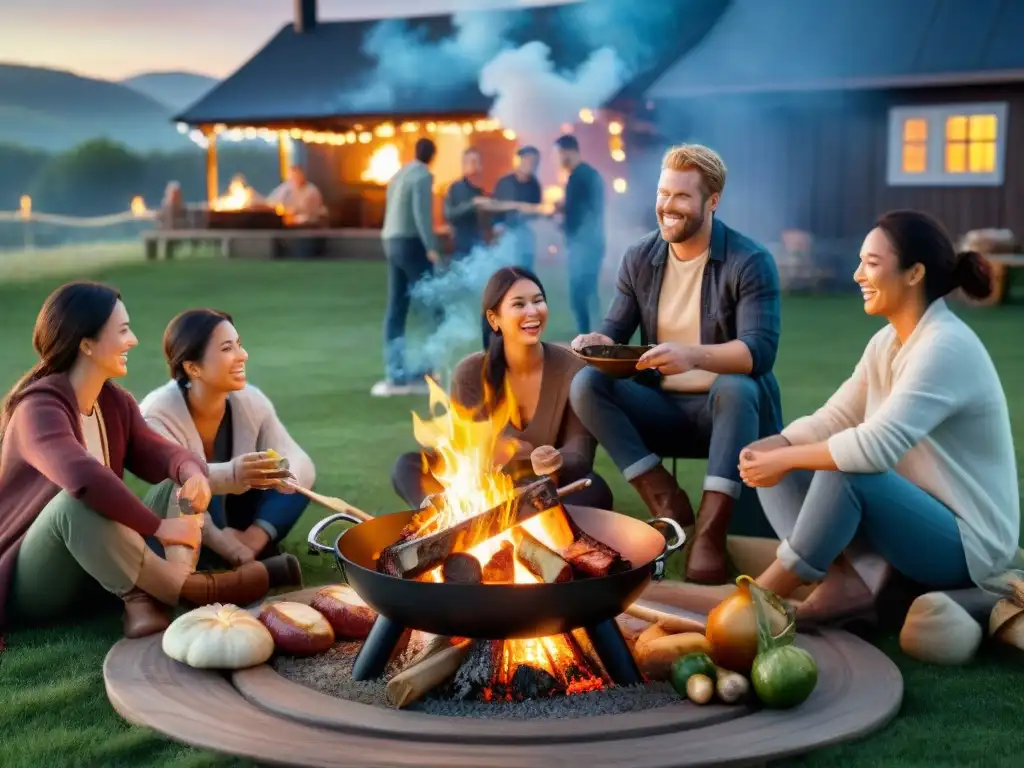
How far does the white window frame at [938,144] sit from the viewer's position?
632 inches

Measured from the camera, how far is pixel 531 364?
4801mm

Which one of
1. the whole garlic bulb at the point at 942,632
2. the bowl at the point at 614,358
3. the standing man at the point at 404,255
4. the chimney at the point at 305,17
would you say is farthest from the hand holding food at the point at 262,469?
the chimney at the point at 305,17

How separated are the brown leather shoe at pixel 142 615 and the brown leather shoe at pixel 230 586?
133mm

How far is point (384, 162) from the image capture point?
25.7 metres

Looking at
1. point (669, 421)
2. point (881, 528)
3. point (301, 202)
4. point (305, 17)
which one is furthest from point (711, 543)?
point (305, 17)

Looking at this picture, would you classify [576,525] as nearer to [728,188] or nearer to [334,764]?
[334,764]

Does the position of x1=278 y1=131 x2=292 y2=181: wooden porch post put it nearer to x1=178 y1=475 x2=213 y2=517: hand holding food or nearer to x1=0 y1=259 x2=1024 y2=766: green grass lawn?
x1=0 y1=259 x2=1024 y2=766: green grass lawn

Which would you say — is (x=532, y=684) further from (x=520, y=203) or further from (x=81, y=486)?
(x=520, y=203)

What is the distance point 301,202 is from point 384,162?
2898mm

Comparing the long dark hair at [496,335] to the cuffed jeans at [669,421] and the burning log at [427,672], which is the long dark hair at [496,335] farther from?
the burning log at [427,672]

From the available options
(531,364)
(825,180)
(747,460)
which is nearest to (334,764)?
(747,460)

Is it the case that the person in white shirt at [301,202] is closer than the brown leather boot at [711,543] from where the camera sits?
No

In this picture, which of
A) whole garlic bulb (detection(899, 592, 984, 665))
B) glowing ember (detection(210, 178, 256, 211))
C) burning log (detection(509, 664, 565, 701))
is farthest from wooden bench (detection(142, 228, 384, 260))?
burning log (detection(509, 664, 565, 701))

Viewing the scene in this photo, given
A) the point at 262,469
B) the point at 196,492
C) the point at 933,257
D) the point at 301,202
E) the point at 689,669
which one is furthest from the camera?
the point at 301,202
